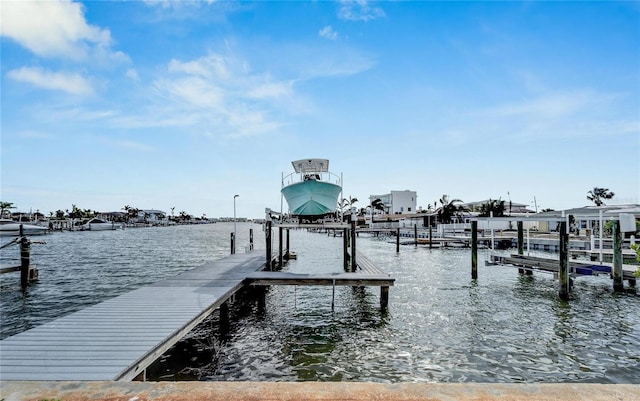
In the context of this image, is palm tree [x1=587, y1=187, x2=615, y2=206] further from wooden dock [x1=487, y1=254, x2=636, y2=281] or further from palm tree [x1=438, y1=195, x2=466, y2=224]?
wooden dock [x1=487, y1=254, x2=636, y2=281]

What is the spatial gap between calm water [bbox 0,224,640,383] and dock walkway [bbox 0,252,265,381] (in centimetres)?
143

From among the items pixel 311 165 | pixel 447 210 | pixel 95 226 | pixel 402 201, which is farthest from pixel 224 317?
pixel 95 226

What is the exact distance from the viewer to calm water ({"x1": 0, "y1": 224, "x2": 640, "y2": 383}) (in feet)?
27.3

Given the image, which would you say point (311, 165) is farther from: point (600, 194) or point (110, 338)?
point (600, 194)

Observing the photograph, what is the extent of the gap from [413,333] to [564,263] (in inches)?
334

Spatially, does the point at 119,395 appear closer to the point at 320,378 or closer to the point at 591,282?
the point at 320,378

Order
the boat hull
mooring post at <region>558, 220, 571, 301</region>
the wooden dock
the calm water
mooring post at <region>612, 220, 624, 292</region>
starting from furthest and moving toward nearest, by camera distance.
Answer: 1. the boat hull
2. the wooden dock
3. mooring post at <region>612, 220, 624, 292</region>
4. mooring post at <region>558, 220, 571, 301</region>
5. the calm water

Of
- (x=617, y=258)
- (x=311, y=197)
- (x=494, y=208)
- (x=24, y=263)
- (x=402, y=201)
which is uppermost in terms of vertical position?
(x=402, y=201)

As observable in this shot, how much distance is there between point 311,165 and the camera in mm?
18219

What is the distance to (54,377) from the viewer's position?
4941mm

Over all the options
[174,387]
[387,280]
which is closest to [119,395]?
[174,387]

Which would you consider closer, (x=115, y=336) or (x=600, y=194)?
(x=115, y=336)

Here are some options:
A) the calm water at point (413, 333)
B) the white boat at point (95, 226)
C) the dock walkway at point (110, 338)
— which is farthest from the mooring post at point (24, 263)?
the white boat at point (95, 226)


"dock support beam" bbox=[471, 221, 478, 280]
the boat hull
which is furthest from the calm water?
the boat hull
